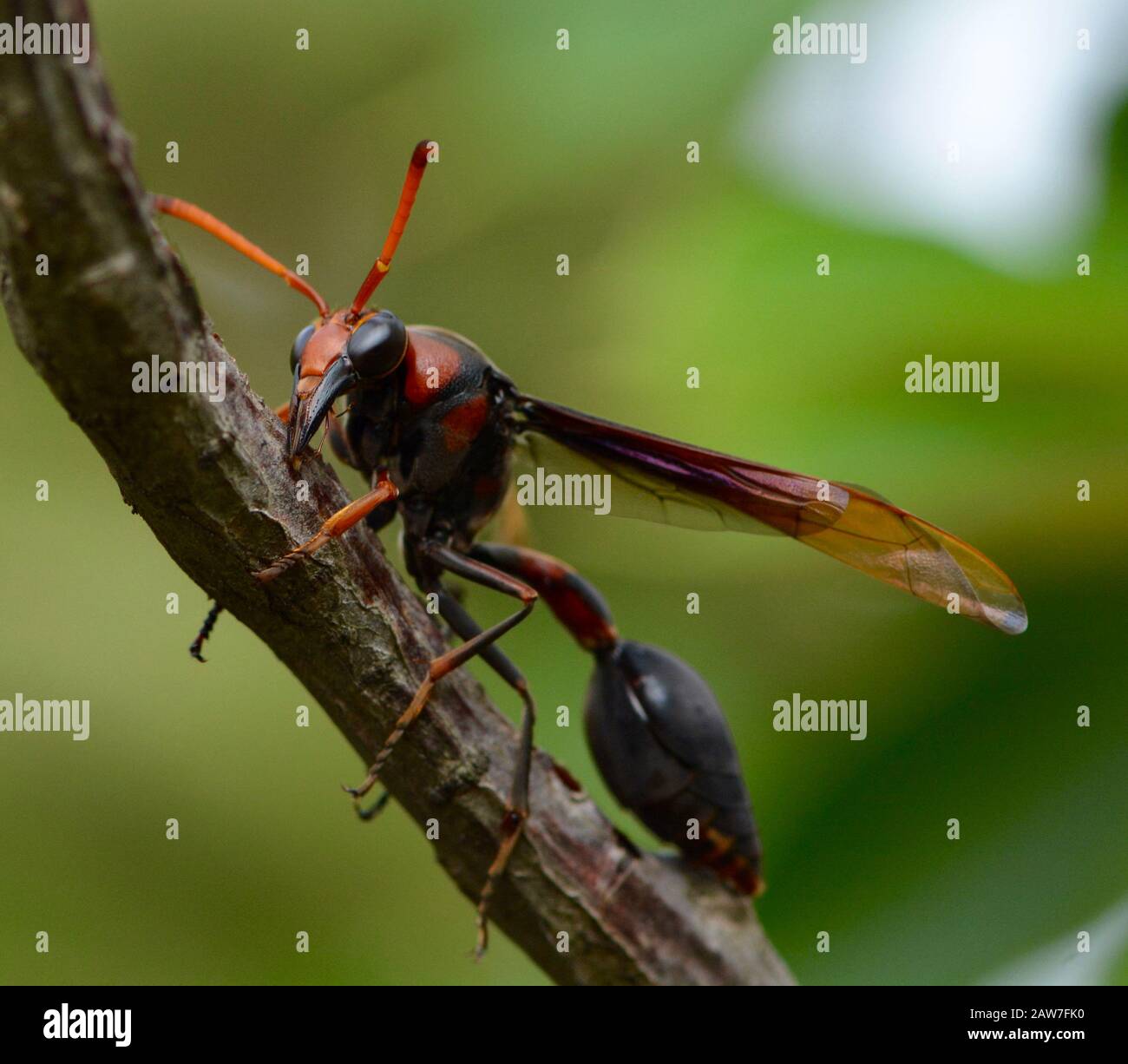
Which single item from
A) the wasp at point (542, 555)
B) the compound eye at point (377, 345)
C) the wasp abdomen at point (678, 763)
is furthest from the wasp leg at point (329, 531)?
the wasp abdomen at point (678, 763)

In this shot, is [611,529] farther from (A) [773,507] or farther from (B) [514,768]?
(B) [514,768]

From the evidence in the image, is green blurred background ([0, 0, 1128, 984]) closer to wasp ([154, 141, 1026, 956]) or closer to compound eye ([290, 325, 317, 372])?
wasp ([154, 141, 1026, 956])

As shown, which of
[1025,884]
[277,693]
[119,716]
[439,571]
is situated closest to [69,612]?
[119,716]

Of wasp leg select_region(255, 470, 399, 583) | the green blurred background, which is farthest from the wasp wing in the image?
wasp leg select_region(255, 470, 399, 583)

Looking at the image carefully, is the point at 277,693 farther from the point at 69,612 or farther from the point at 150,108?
the point at 150,108

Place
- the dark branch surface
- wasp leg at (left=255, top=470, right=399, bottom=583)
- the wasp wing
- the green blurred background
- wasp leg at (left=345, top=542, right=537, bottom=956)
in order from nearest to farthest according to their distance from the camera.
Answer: the dark branch surface → wasp leg at (left=255, top=470, right=399, bottom=583) → wasp leg at (left=345, top=542, right=537, bottom=956) → the wasp wing → the green blurred background

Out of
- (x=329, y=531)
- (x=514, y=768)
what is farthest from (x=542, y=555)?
(x=329, y=531)
